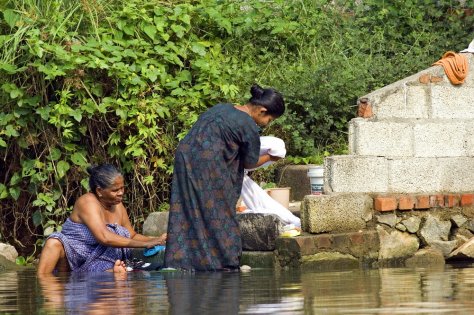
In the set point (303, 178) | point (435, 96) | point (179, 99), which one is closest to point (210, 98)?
point (179, 99)

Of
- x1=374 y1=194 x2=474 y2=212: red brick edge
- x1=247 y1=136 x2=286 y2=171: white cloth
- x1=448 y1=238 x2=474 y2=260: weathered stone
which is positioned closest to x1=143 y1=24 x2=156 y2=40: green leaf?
x1=247 y1=136 x2=286 y2=171: white cloth

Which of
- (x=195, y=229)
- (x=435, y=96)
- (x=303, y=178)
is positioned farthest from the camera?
(x=303, y=178)

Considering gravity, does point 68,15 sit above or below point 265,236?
above

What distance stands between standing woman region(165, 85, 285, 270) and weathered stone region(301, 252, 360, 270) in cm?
60

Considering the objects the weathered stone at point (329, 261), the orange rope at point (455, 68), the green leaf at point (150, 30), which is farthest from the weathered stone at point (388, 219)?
the green leaf at point (150, 30)

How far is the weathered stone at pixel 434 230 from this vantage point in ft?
32.8

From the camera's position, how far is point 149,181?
1115cm

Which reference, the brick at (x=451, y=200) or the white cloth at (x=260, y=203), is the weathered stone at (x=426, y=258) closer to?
the brick at (x=451, y=200)

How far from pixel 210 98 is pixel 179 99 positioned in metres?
0.29

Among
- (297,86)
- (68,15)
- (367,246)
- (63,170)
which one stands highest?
(68,15)

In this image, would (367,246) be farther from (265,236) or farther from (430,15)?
(430,15)

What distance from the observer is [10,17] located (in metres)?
11.3

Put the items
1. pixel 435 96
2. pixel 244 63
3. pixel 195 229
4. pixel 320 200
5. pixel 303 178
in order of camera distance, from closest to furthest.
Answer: pixel 195 229, pixel 320 200, pixel 435 96, pixel 303 178, pixel 244 63

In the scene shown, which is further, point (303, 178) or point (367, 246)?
point (303, 178)
